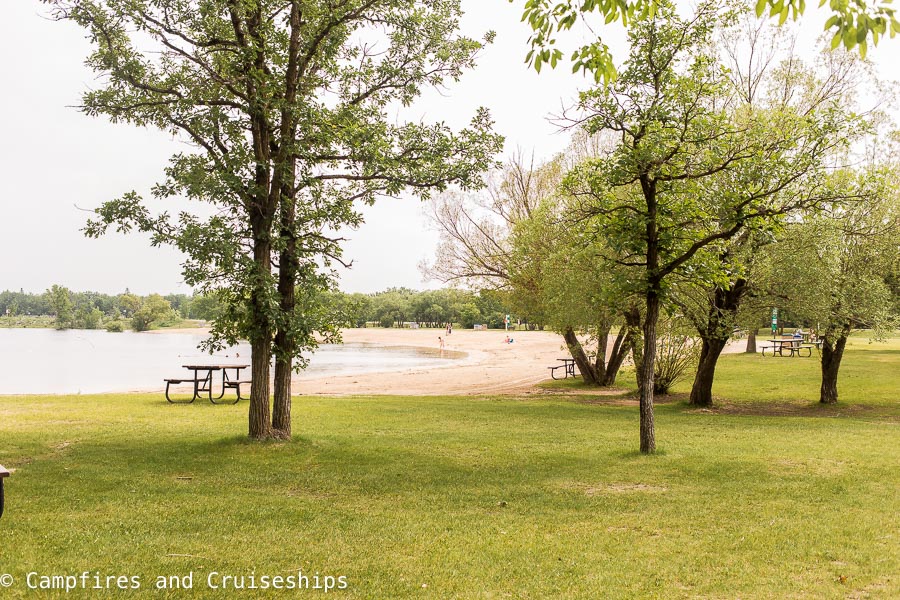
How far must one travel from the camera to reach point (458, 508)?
7336mm

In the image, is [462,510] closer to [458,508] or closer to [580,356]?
[458,508]

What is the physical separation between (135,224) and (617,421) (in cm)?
1145

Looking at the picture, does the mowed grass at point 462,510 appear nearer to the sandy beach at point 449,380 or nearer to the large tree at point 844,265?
the large tree at point 844,265

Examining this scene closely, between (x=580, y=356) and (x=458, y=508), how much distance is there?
20376 mm

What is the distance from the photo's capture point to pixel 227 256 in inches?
406

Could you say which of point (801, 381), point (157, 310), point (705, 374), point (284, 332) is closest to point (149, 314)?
point (157, 310)

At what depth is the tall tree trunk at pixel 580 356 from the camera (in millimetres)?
26156

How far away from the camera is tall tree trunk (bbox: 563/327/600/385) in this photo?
85.8ft

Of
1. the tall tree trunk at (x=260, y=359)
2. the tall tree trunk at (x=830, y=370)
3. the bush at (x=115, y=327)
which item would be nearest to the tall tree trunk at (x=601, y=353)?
the tall tree trunk at (x=830, y=370)

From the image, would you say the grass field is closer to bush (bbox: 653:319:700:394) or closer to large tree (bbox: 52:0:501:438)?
large tree (bbox: 52:0:501:438)

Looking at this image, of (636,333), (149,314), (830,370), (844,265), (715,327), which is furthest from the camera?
(149,314)

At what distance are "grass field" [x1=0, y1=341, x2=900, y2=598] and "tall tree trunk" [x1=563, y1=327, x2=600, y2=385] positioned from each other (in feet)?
38.5

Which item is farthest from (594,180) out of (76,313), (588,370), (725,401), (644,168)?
(76,313)

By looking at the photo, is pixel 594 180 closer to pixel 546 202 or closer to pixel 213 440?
pixel 213 440
